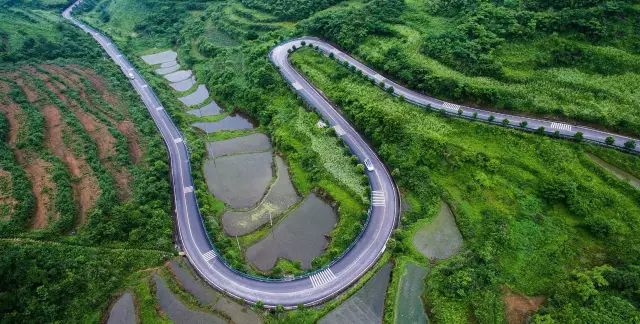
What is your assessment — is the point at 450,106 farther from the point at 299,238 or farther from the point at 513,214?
the point at 299,238

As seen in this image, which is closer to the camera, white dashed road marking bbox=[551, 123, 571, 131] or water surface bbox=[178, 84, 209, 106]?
white dashed road marking bbox=[551, 123, 571, 131]

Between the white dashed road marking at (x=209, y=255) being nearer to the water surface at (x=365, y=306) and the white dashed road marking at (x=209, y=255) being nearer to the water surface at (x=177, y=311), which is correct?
the water surface at (x=177, y=311)

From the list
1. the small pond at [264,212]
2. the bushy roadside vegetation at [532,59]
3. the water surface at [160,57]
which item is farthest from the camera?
the water surface at [160,57]

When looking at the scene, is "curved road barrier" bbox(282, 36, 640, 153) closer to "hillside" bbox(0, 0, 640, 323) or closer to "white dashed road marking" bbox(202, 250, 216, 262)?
"hillside" bbox(0, 0, 640, 323)

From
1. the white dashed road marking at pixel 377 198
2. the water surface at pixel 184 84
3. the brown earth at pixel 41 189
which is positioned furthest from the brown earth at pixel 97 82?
the white dashed road marking at pixel 377 198

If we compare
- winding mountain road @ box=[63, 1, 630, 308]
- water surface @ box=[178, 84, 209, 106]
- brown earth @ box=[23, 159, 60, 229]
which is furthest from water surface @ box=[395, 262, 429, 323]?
water surface @ box=[178, 84, 209, 106]

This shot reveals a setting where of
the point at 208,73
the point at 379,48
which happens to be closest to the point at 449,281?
the point at 379,48

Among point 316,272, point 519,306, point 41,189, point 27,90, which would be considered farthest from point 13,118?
point 519,306
